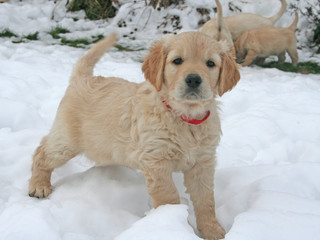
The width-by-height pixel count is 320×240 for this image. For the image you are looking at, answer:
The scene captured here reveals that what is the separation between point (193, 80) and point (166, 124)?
303 millimetres

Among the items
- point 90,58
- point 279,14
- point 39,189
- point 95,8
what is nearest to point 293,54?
point 279,14

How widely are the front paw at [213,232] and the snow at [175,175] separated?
0.28 ft

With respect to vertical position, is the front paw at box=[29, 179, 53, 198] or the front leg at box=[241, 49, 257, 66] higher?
the front paw at box=[29, 179, 53, 198]

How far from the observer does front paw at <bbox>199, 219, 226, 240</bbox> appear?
1982 millimetres

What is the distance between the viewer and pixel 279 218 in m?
1.71

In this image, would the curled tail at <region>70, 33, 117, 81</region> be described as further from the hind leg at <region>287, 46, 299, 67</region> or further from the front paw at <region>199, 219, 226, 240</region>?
the hind leg at <region>287, 46, 299, 67</region>

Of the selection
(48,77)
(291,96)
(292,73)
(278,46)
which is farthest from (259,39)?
(48,77)

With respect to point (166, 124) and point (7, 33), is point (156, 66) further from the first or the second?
point (7, 33)

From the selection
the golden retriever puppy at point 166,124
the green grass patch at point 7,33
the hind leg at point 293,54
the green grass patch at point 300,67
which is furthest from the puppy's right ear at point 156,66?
the green grass patch at point 7,33

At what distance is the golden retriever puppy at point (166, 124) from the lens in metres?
1.91

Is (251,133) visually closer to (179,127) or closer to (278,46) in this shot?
(179,127)

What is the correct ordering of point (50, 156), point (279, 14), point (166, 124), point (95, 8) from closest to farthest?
point (166, 124), point (50, 156), point (279, 14), point (95, 8)

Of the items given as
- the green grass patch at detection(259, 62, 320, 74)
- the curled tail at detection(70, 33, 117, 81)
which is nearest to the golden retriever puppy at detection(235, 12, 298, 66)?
the green grass patch at detection(259, 62, 320, 74)

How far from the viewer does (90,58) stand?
8.49 ft
